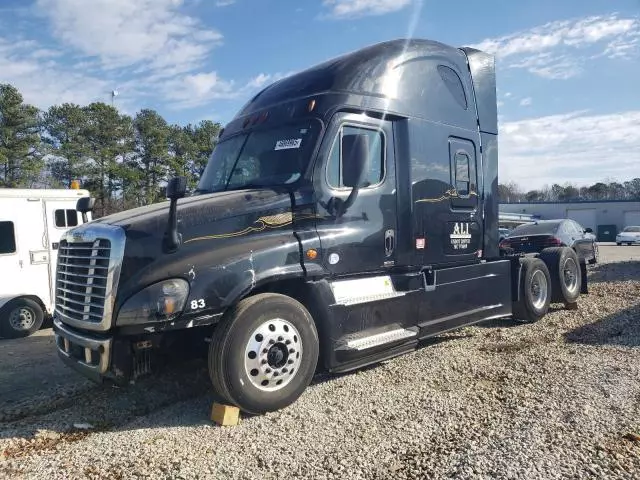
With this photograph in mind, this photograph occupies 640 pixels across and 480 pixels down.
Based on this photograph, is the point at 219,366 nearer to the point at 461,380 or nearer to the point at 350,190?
the point at 350,190

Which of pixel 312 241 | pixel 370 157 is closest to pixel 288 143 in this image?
pixel 370 157

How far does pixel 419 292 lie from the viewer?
5.94 meters

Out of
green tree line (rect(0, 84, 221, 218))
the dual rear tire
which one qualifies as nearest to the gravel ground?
the dual rear tire

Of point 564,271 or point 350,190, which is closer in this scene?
point 350,190

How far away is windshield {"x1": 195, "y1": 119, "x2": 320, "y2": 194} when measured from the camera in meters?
5.21

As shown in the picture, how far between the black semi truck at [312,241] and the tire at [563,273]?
7.31ft

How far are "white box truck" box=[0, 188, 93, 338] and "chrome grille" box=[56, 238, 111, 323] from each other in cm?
552

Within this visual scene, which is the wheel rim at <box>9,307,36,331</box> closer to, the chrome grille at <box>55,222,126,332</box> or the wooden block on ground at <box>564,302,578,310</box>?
the chrome grille at <box>55,222,126,332</box>

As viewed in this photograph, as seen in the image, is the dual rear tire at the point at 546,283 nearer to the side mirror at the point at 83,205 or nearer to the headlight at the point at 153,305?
the headlight at the point at 153,305

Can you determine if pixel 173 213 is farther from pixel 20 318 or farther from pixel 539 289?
pixel 20 318

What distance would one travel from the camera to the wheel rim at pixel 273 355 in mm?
4434

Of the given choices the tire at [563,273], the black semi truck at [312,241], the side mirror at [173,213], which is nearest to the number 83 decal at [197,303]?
the black semi truck at [312,241]

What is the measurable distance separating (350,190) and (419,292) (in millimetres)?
1522

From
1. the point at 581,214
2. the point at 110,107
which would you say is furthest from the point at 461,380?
the point at 581,214
